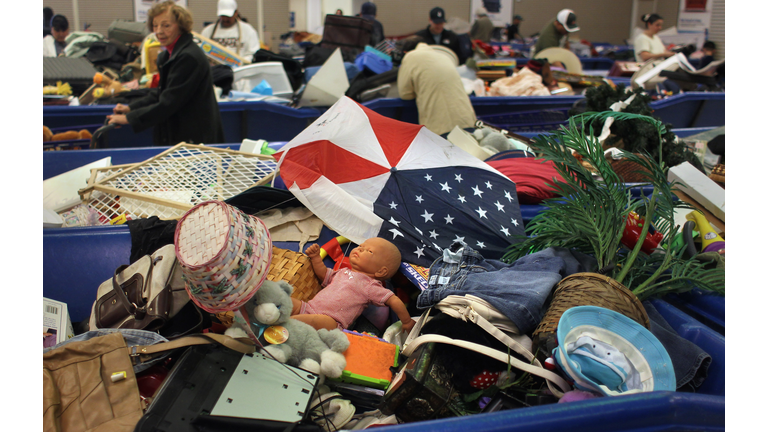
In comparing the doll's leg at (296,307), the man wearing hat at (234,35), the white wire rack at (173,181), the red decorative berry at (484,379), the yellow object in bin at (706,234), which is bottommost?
the red decorative berry at (484,379)

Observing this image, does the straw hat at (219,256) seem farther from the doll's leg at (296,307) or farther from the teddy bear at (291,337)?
the doll's leg at (296,307)

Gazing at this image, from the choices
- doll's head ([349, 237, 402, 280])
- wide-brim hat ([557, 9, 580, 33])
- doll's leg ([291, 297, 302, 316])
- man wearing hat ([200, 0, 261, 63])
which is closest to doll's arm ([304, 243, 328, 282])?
doll's head ([349, 237, 402, 280])

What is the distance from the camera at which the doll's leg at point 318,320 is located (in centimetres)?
182

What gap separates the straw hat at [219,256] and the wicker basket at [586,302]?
88 centimetres

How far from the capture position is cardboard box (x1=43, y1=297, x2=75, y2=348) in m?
1.75

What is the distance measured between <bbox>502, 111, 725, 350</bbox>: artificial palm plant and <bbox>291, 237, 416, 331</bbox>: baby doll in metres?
0.58

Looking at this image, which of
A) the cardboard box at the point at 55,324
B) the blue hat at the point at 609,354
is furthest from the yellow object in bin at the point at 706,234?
the cardboard box at the point at 55,324

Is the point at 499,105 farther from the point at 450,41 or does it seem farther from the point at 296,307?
the point at 296,307

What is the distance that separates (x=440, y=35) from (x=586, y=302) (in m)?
6.60

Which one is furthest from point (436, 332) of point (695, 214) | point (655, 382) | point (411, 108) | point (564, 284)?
point (411, 108)

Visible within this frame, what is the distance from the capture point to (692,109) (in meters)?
5.62

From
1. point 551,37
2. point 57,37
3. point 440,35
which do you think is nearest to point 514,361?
point 440,35

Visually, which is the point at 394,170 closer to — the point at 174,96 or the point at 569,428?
the point at 569,428

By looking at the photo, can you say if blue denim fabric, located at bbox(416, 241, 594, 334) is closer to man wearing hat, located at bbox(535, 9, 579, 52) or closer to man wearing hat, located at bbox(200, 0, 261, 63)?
man wearing hat, located at bbox(200, 0, 261, 63)
